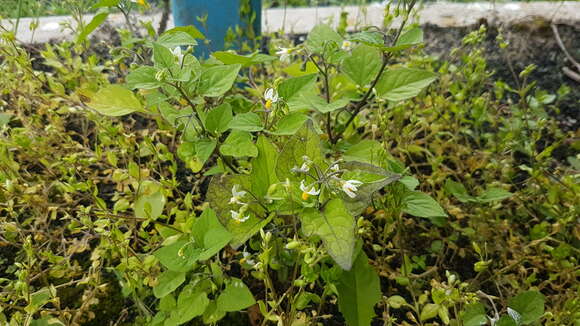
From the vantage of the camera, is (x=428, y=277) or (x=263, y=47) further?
(x=263, y=47)

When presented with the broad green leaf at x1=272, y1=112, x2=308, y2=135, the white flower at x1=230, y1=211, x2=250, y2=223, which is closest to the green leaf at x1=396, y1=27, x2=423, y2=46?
the broad green leaf at x1=272, y1=112, x2=308, y2=135

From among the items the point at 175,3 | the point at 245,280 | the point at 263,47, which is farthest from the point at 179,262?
the point at 263,47

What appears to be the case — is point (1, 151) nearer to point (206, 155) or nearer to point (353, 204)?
point (206, 155)

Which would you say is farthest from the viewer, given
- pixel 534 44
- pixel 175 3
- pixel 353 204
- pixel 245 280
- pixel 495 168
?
pixel 534 44

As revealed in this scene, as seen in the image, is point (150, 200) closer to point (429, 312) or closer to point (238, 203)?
point (238, 203)

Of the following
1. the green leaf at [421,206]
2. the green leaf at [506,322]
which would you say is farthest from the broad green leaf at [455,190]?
the green leaf at [506,322]

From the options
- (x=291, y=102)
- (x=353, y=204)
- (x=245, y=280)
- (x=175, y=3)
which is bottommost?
(x=245, y=280)

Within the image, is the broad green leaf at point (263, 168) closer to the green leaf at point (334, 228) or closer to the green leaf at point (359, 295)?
A: the green leaf at point (334, 228)
